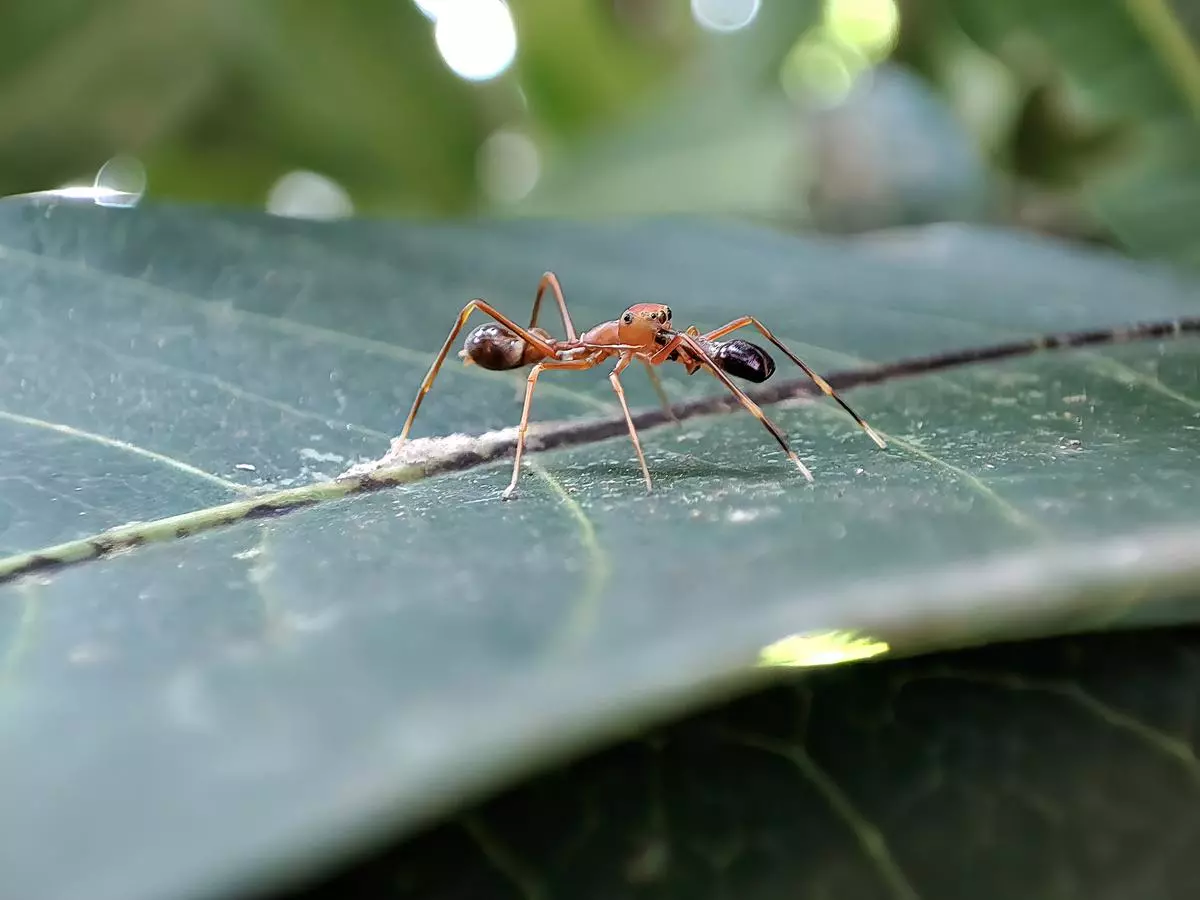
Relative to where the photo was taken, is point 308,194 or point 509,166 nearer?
point 308,194

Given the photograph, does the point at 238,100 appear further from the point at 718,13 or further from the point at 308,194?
the point at 718,13

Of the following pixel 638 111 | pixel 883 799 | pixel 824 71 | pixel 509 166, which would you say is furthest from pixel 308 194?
pixel 883 799

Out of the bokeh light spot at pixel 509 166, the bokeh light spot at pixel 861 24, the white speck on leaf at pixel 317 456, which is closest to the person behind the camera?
the white speck on leaf at pixel 317 456

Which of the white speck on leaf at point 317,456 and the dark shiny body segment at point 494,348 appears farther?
the dark shiny body segment at point 494,348

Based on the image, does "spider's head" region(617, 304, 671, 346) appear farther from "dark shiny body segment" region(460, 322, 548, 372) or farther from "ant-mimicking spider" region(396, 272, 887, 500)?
"dark shiny body segment" region(460, 322, 548, 372)

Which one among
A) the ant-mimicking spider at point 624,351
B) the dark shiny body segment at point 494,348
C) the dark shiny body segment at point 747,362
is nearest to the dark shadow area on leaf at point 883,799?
the ant-mimicking spider at point 624,351

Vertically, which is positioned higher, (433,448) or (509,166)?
(509,166)

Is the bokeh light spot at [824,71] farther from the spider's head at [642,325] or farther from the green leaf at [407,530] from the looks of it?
the spider's head at [642,325]
